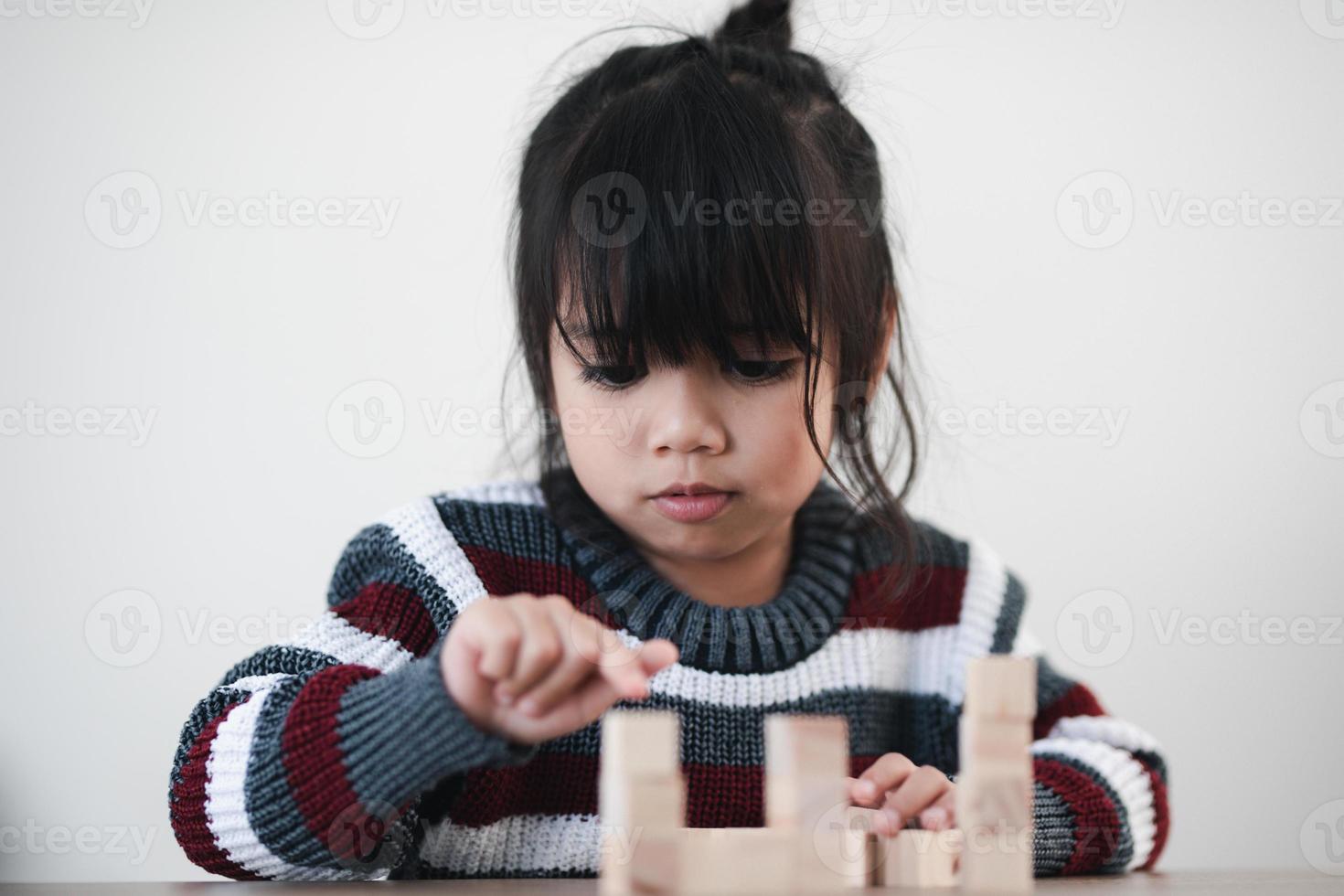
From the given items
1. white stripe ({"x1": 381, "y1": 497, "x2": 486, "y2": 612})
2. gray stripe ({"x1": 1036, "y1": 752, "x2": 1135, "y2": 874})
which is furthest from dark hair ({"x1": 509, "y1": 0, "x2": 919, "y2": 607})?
gray stripe ({"x1": 1036, "y1": 752, "x2": 1135, "y2": 874})

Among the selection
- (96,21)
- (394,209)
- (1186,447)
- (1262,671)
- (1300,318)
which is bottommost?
(1262,671)

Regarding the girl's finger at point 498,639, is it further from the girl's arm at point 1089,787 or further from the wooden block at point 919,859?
the girl's arm at point 1089,787

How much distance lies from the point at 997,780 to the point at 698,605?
468mm

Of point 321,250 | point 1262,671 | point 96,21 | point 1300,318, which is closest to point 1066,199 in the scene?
point 1300,318

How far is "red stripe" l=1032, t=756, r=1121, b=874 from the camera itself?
87 centimetres

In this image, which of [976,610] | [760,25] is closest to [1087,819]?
[976,610]

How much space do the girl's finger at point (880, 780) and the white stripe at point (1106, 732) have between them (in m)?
0.30

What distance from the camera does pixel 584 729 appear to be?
0.92 meters

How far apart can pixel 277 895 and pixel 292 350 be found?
0.91 metres

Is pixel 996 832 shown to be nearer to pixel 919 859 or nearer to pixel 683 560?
pixel 919 859

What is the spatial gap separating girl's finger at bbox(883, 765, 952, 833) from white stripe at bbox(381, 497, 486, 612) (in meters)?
0.33

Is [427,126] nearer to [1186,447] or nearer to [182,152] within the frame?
[182,152]

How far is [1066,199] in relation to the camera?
4.99 feet

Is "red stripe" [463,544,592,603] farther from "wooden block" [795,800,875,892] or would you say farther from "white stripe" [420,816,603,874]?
"wooden block" [795,800,875,892]
